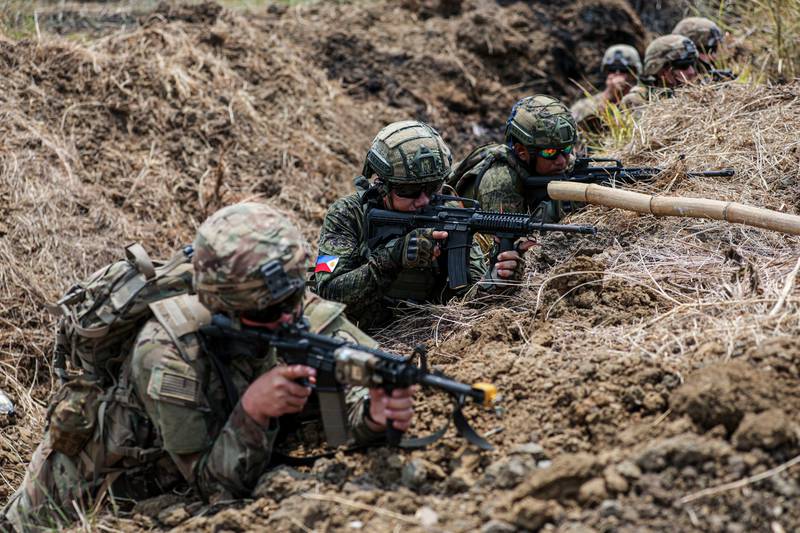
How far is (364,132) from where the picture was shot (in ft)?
35.5

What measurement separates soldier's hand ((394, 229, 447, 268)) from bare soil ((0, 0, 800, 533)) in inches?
14.1

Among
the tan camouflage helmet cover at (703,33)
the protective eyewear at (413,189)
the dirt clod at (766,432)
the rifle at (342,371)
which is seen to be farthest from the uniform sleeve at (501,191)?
the tan camouflage helmet cover at (703,33)

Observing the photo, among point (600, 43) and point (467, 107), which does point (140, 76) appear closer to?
point (467, 107)

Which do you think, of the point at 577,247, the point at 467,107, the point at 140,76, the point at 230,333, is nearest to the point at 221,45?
the point at 140,76

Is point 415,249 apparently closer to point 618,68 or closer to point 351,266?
point 351,266

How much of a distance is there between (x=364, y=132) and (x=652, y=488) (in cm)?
809

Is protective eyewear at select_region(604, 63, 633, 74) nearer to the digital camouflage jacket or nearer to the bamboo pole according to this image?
the digital camouflage jacket

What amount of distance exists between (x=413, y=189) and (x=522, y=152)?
4.31ft

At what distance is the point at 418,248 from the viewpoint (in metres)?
5.23

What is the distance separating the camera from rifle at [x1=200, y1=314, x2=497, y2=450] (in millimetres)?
3408

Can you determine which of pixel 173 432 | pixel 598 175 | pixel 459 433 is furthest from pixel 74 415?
pixel 598 175

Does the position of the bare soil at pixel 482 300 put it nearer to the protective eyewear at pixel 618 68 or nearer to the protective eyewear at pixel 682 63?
the protective eyewear at pixel 682 63

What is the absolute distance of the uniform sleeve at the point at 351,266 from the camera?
17.8ft

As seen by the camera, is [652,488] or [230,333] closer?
[652,488]
